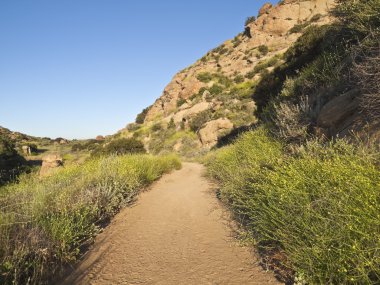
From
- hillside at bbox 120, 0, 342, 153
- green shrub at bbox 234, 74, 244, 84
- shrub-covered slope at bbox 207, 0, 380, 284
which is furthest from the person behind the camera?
green shrub at bbox 234, 74, 244, 84

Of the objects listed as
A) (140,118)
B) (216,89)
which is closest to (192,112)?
(216,89)

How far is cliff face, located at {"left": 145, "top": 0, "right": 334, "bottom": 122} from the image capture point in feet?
130

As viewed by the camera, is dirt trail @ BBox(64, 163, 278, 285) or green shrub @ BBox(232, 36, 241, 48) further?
green shrub @ BBox(232, 36, 241, 48)

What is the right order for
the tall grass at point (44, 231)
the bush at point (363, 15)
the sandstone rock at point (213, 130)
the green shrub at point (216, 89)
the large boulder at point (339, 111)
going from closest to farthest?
1. the tall grass at point (44, 231)
2. the large boulder at point (339, 111)
3. the bush at point (363, 15)
4. the sandstone rock at point (213, 130)
5. the green shrub at point (216, 89)

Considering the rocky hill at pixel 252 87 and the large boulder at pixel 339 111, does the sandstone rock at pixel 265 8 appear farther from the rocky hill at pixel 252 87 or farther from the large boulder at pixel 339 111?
the large boulder at pixel 339 111

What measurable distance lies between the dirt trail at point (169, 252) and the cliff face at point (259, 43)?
3369 cm

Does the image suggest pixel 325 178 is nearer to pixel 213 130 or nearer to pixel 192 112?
pixel 213 130

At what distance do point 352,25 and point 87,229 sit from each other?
23.8 feet

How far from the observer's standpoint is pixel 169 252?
381cm

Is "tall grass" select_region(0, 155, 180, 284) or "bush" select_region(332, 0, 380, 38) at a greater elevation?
"bush" select_region(332, 0, 380, 38)

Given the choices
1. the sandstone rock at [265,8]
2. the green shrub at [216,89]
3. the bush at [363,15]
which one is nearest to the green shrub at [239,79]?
the green shrub at [216,89]

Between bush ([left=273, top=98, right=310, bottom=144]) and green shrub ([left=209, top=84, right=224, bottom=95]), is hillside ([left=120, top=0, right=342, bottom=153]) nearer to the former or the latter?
green shrub ([left=209, top=84, right=224, bottom=95])

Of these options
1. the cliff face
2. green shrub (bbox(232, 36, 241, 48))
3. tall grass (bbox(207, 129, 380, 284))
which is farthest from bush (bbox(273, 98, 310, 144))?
green shrub (bbox(232, 36, 241, 48))

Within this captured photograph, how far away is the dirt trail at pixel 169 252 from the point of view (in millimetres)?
3088
